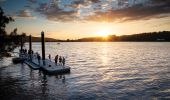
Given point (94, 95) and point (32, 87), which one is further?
point (32, 87)

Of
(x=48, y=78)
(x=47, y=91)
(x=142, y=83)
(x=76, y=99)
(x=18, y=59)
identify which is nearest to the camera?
(x=76, y=99)

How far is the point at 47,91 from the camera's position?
25.5m

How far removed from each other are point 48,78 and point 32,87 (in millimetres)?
6508

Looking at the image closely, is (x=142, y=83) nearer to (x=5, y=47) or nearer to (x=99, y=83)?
(x=99, y=83)

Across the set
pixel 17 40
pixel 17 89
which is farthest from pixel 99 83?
pixel 17 40

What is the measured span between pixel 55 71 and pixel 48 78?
279 cm

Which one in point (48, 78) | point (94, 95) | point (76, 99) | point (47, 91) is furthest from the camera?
point (48, 78)

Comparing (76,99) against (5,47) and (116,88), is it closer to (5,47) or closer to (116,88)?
(116,88)

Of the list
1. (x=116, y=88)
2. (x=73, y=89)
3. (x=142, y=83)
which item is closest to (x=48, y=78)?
(x=73, y=89)

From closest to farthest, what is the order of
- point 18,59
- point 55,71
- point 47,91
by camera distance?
point 47,91
point 55,71
point 18,59

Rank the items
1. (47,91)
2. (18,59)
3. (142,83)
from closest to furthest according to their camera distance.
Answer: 1. (47,91)
2. (142,83)
3. (18,59)

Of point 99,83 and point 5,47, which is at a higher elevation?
point 5,47

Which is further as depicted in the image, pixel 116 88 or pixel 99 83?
pixel 99 83

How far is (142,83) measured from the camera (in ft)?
97.1
